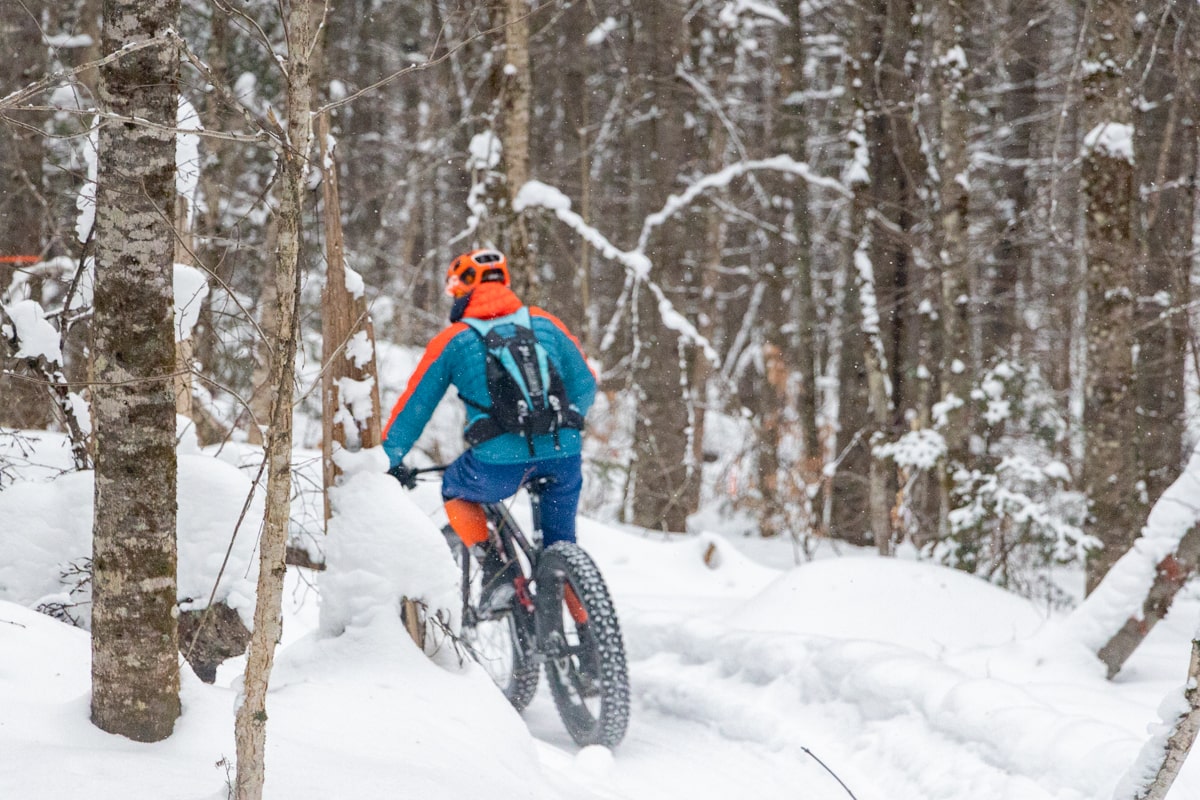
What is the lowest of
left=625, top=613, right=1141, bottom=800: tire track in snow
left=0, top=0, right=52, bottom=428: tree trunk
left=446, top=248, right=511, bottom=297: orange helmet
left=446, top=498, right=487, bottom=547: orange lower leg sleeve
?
left=625, top=613, right=1141, bottom=800: tire track in snow

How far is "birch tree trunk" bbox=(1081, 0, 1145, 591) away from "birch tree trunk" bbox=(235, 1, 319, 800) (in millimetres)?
5515

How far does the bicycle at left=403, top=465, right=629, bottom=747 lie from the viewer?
4.66m

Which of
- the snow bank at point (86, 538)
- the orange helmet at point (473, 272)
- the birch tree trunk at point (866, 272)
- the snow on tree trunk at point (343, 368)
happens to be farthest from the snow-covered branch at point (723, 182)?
the snow bank at point (86, 538)

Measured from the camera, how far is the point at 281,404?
227cm

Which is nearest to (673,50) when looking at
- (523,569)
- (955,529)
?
(955,529)

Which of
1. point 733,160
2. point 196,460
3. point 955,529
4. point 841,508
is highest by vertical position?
point 733,160

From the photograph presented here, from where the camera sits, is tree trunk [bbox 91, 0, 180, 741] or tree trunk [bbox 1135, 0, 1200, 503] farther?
tree trunk [bbox 1135, 0, 1200, 503]

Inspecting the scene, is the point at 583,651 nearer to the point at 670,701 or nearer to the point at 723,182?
the point at 670,701

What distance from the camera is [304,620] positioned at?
5418 millimetres

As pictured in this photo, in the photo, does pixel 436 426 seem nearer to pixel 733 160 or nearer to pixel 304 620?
pixel 733 160

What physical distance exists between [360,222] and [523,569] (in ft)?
43.0

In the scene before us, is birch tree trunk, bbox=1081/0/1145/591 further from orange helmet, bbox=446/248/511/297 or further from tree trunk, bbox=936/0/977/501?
orange helmet, bbox=446/248/511/297

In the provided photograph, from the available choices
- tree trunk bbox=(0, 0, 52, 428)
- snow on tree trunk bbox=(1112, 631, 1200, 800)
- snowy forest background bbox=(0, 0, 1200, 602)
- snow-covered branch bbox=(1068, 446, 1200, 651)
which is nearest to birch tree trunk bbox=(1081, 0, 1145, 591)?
snowy forest background bbox=(0, 0, 1200, 602)

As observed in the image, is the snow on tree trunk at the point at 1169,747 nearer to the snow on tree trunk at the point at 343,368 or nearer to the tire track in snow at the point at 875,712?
the tire track in snow at the point at 875,712
